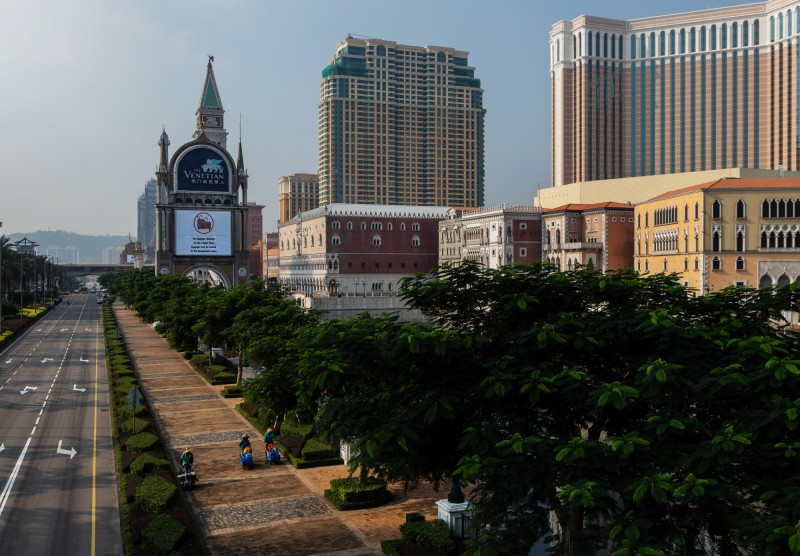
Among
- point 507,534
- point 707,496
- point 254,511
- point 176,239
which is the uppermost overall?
point 176,239

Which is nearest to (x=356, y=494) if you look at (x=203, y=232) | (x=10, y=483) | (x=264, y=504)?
(x=264, y=504)

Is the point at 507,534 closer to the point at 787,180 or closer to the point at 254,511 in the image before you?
the point at 254,511

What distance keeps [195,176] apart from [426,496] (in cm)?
11662

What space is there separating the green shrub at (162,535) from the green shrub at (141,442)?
423 inches

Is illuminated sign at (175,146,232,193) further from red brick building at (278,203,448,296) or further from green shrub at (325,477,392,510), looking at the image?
green shrub at (325,477,392,510)

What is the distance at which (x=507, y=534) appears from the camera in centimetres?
1639

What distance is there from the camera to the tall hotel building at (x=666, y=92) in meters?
174

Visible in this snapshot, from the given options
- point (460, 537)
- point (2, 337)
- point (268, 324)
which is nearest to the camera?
point (460, 537)

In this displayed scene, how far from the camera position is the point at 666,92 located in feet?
607

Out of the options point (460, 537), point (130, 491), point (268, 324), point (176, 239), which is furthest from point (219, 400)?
point (176, 239)

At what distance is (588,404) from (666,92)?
185478 mm

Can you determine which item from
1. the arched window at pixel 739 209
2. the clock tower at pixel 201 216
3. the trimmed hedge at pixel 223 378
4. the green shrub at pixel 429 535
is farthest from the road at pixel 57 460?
the arched window at pixel 739 209

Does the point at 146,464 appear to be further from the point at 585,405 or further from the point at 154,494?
the point at 585,405

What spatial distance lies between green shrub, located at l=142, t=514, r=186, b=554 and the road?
4.66 ft
